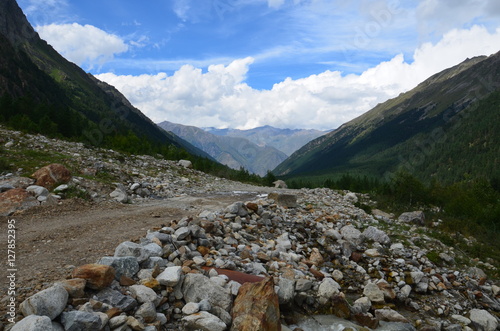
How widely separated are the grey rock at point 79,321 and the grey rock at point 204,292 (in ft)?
7.09

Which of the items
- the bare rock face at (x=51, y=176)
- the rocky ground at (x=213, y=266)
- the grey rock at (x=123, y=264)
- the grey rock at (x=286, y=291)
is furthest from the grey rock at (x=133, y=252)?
the bare rock face at (x=51, y=176)

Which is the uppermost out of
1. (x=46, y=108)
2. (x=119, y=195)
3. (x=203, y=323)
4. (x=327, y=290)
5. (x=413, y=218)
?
(x=46, y=108)

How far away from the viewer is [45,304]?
509 cm

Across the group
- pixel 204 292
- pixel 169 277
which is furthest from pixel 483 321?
pixel 169 277

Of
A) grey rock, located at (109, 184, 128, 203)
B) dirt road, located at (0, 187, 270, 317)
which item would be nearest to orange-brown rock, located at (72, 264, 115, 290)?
dirt road, located at (0, 187, 270, 317)

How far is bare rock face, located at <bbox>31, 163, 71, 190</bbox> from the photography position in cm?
1594

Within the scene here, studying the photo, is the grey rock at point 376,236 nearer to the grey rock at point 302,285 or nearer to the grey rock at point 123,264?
the grey rock at point 302,285

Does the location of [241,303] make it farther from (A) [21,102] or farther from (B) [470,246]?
(A) [21,102]

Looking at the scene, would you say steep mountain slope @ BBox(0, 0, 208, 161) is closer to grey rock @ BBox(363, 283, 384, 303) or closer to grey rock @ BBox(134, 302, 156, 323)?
grey rock @ BBox(134, 302, 156, 323)

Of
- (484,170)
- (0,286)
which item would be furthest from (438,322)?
(484,170)

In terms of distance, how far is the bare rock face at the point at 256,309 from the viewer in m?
6.26

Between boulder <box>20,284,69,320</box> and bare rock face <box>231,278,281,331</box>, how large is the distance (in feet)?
11.0

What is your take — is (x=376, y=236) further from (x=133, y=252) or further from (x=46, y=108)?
→ (x=46, y=108)

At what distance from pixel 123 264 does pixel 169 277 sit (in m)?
1.18
